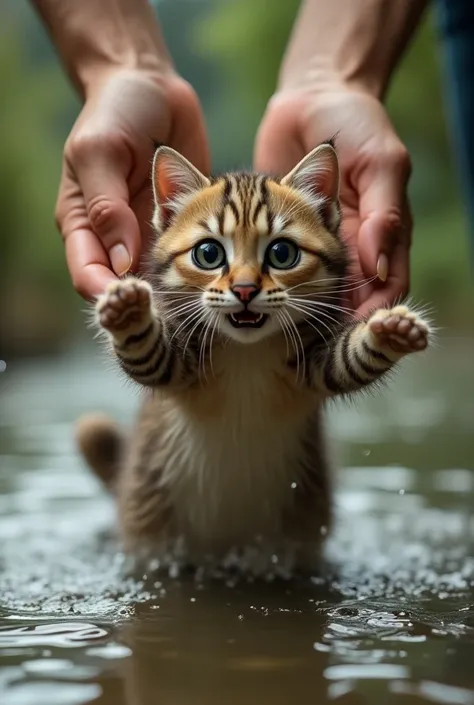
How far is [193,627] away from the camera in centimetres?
144

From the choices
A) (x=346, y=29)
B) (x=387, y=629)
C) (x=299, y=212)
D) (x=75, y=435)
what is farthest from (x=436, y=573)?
(x=346, y=29)

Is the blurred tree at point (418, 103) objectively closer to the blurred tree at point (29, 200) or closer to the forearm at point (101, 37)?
the blurred tree at point (29, 200)

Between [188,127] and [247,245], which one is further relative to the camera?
[188,127]

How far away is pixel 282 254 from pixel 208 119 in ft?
13.2

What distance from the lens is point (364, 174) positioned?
190 cm

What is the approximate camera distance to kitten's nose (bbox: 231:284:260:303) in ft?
5.01

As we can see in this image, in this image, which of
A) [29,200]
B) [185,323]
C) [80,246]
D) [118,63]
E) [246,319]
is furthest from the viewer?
[29,200]

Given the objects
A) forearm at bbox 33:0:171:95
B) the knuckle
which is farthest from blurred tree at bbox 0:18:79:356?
the knuckle

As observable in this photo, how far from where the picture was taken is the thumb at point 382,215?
5.80 feet

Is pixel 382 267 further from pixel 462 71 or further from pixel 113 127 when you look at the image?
pixel 462 71

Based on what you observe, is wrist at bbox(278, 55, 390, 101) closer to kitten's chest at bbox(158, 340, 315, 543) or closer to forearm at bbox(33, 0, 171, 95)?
forearm at bbox(33, 0, 171, 95)

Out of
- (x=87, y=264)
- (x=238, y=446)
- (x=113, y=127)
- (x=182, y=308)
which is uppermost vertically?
(x=113, y=127)

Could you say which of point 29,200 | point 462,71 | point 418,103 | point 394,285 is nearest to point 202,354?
point 394,285

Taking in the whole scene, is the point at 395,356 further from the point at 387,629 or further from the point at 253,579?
the point at 253,579
